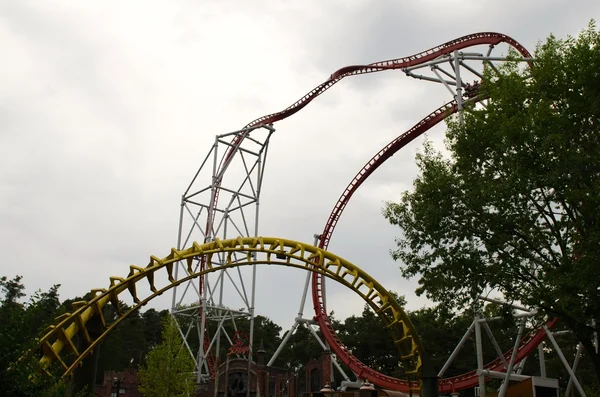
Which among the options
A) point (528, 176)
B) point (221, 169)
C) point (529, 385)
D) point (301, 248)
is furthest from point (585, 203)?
point (221, 169)

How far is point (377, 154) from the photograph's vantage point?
81.3ft

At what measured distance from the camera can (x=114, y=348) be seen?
164ft

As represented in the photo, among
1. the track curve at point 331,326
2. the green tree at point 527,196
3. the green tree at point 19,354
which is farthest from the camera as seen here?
the track curve at point 331,326

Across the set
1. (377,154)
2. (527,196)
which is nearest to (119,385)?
(377,154)

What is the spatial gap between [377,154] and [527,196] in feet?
38.9

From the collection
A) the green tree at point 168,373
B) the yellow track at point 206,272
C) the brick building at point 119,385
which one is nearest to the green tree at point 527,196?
the yellow track at point 206,272

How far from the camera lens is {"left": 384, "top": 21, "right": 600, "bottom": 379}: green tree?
12.3 m

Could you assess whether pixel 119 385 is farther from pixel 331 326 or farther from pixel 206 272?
pixel 206 272

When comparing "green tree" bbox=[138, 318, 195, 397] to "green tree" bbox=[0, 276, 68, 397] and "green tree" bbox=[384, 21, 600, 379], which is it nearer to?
"green tree" bbox=[384, 21, 600, 379]

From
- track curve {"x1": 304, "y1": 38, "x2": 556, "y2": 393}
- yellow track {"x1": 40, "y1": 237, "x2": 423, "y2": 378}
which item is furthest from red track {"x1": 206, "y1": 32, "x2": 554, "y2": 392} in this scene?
yellow track {"x1": 40, "y1": 237, "x2": 423, "y2": 378}

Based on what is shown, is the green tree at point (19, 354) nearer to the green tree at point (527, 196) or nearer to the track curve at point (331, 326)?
the green tree at point (527, 196)

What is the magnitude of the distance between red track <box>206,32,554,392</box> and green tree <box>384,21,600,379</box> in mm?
6677

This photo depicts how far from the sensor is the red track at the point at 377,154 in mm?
21266

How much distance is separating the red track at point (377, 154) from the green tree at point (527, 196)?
6.68 metres
